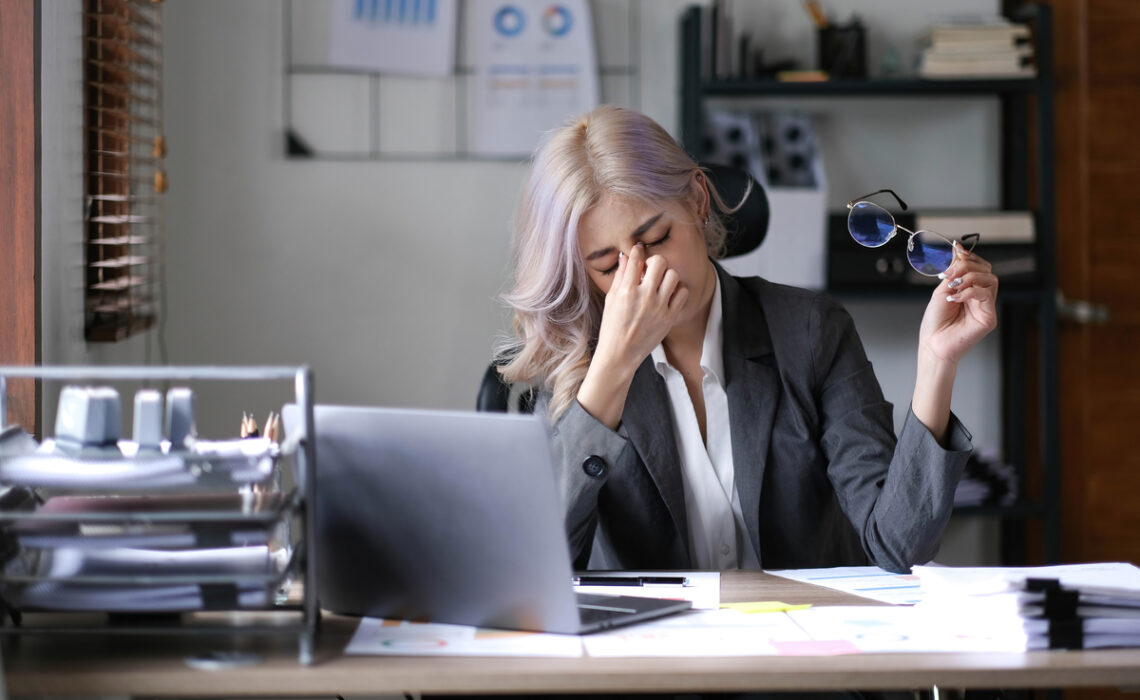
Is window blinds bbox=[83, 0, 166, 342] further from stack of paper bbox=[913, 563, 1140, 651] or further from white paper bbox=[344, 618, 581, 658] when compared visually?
stack of paper bbox=[913, 563, 1140, 651]

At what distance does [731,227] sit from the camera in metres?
2.01

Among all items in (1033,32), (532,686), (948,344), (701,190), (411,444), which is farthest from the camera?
(1033,32)

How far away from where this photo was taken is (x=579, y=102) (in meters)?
3.12

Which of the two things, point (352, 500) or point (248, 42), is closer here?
point (352, 500)

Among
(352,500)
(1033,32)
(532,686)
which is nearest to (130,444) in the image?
(352,500)

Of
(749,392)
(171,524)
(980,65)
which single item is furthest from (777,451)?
(980,65)

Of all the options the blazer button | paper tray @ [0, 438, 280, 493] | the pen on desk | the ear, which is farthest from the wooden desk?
the ear

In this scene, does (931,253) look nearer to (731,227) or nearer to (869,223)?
(869,223)

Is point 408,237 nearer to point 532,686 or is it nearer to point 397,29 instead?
point 397,29

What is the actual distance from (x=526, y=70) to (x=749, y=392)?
161cm

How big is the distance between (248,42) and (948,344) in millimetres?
2190

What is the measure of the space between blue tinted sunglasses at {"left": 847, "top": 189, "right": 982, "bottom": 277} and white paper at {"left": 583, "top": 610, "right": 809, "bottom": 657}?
465 mm

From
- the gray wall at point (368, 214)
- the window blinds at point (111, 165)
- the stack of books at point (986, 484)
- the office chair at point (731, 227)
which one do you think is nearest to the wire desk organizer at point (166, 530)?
the office chair at point (731, 227)

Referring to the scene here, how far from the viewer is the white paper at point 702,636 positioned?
1150mm
